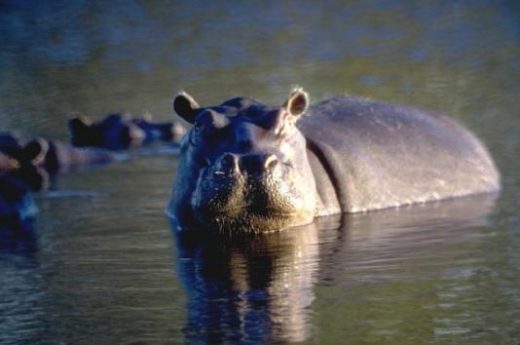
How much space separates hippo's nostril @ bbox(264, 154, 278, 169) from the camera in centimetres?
978

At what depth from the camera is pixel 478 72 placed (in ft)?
60.5

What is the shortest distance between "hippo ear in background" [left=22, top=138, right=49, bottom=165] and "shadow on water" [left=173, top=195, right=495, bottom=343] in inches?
142

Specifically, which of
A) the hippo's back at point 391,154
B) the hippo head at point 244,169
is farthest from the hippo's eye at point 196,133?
the hippo's back at point 391,154

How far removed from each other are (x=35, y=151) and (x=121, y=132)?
1549 millimetres

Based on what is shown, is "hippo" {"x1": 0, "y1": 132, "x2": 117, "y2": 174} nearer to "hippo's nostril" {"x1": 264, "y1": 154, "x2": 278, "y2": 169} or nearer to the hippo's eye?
the hippo's eye

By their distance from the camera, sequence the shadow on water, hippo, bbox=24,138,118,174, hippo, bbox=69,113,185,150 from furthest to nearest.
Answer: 1. hippo, bbox=69,113,185,150
2. hippo, bbox=24,138,118,174
3. the shadow on water

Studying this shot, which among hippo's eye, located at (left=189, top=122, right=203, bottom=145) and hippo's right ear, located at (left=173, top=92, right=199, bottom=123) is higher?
hippo's right ear, located at (left=173, top=92, right=199, bottom=123)

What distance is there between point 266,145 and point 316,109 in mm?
2020

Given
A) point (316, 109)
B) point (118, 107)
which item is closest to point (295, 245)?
point (316, 109)

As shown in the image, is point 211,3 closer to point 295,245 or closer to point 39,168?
point 39,168

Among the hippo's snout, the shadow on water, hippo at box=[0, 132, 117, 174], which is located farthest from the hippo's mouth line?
hippo at box=[0, 132, 117, 174]

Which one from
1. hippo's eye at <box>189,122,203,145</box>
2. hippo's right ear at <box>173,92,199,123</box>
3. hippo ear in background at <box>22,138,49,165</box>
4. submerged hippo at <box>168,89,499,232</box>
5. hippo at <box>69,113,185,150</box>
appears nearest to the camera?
submerged hippo at <box>168,89,499,232</box>

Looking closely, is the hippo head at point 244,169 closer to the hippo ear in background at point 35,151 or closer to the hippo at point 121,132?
the hippo ear in background at point 35,151

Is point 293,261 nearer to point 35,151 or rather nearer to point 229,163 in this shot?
point 229,163
